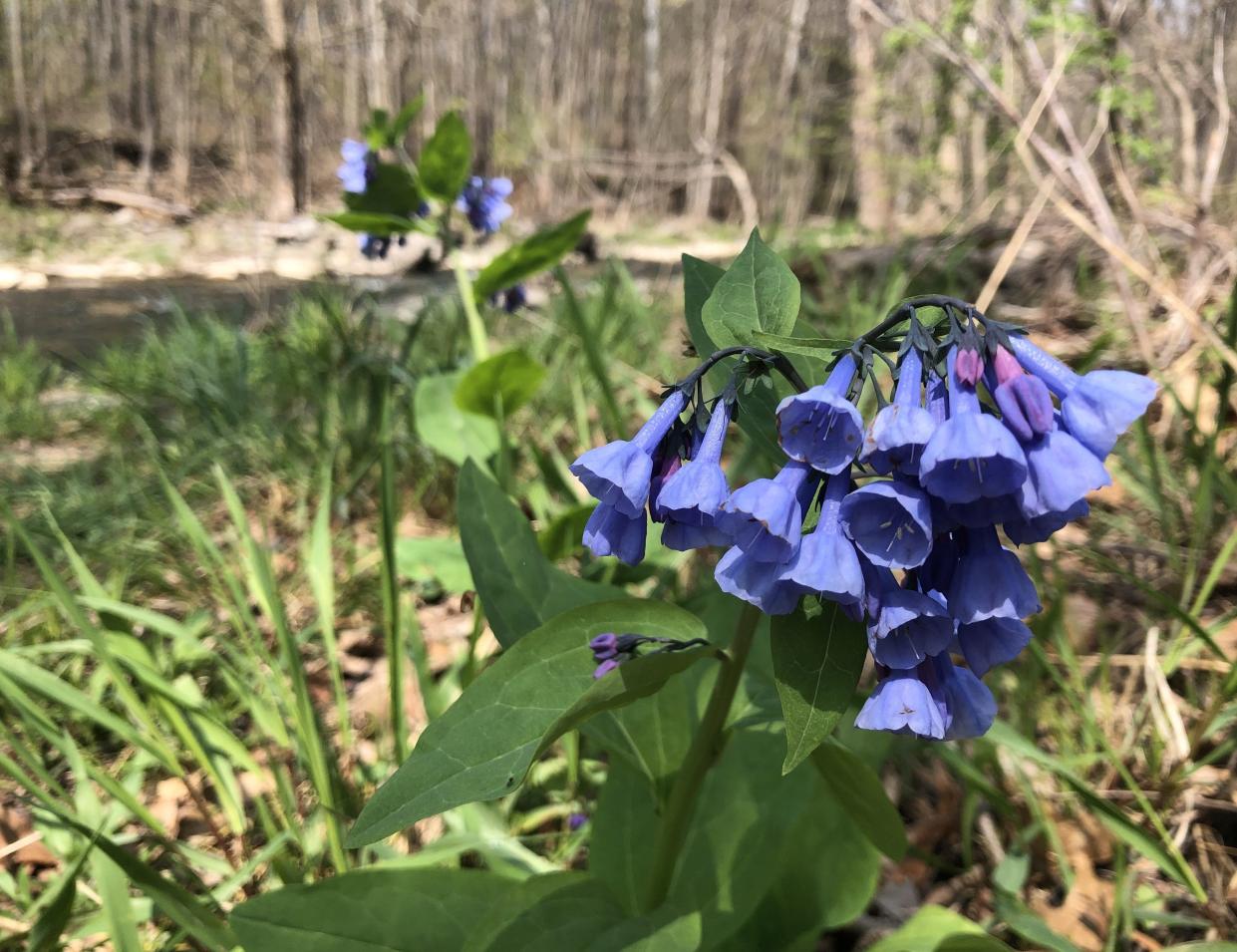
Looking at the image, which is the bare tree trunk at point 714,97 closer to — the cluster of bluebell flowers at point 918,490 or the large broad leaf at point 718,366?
the large broad leaf at point 718,366

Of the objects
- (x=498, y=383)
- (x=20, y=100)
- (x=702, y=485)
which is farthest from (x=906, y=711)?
(x=20, y=100)

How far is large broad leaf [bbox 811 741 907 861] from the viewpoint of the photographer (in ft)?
3.23

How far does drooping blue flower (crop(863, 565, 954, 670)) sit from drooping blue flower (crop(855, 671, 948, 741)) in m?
0.03

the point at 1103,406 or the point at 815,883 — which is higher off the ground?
the point at 1103,406

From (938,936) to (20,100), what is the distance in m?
13.7

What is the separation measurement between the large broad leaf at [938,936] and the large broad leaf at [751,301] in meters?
0.84

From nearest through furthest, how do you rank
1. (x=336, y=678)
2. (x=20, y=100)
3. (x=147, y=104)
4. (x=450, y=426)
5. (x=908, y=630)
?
1. (x=908, y=630)
2. (x=336, y=678)
3. (x=450, y=426)
4. (x=20, y=100)
5. (x=147, y=104)

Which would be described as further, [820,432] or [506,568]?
[506,568]

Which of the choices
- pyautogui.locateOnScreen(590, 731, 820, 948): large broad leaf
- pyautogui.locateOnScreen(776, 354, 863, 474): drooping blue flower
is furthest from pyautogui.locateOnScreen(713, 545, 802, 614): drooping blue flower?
pyautogui.locateOnScreen(590, 731, 820, 948): large broad leaf

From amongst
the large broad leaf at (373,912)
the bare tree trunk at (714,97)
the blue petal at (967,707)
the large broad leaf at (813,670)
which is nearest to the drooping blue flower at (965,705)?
the blue petal at (967,707)

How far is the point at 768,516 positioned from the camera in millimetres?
712

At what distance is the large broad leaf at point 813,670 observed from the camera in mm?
771

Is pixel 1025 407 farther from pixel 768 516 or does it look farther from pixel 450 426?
pixel 450 426

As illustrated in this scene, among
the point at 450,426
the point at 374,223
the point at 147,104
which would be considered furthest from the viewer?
the point at 147,104
